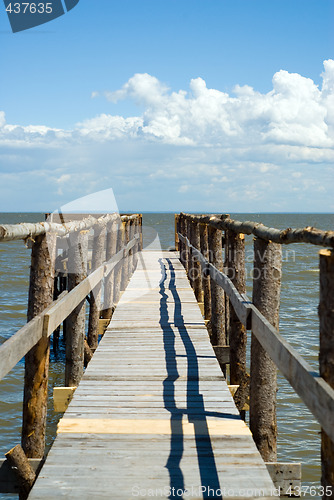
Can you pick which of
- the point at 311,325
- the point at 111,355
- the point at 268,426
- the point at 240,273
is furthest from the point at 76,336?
the point at 311,325

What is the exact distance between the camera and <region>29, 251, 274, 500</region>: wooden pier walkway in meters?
2.95

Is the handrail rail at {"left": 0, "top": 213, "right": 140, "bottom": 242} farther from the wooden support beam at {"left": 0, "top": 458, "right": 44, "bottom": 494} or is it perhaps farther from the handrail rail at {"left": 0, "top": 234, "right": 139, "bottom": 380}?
the wooden support beam at {"left": 0, "top": 458, "right": 44, "bottom": 494}

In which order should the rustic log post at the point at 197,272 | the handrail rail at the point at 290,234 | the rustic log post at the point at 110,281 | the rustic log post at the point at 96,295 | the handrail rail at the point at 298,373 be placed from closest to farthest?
the handrail rail at the point at 298,373
the handrail rail at the point at 290,234
the rustic log post at the point at 96,295
the rustic log post at the point at 110,281
the rustic log post at the point at 197,272

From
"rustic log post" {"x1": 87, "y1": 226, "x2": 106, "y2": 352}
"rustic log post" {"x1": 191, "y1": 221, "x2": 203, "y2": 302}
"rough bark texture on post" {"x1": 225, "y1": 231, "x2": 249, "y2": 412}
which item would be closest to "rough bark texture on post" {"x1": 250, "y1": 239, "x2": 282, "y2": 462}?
"rough bark texture on post" {"x1": 225, "y1": 231, "x2": 249, "y2": 412}

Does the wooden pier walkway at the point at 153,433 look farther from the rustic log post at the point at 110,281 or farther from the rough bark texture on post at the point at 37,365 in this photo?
the rustic log post at the point at 110,281

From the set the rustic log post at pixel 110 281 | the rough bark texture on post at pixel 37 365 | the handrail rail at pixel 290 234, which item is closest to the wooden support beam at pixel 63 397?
the rough bark texture on post at pixel 37 365

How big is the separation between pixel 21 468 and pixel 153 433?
0.90 m

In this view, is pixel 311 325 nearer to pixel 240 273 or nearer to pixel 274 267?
pixel 240 273

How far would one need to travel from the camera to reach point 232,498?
2822 mm

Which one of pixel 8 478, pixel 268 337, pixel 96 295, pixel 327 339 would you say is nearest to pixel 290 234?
pixel 268 337

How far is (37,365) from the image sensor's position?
3748 millimetres

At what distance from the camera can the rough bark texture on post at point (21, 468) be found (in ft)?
10.7

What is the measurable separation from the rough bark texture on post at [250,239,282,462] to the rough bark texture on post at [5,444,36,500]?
1593 mm

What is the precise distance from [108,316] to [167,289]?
51.6 inches
